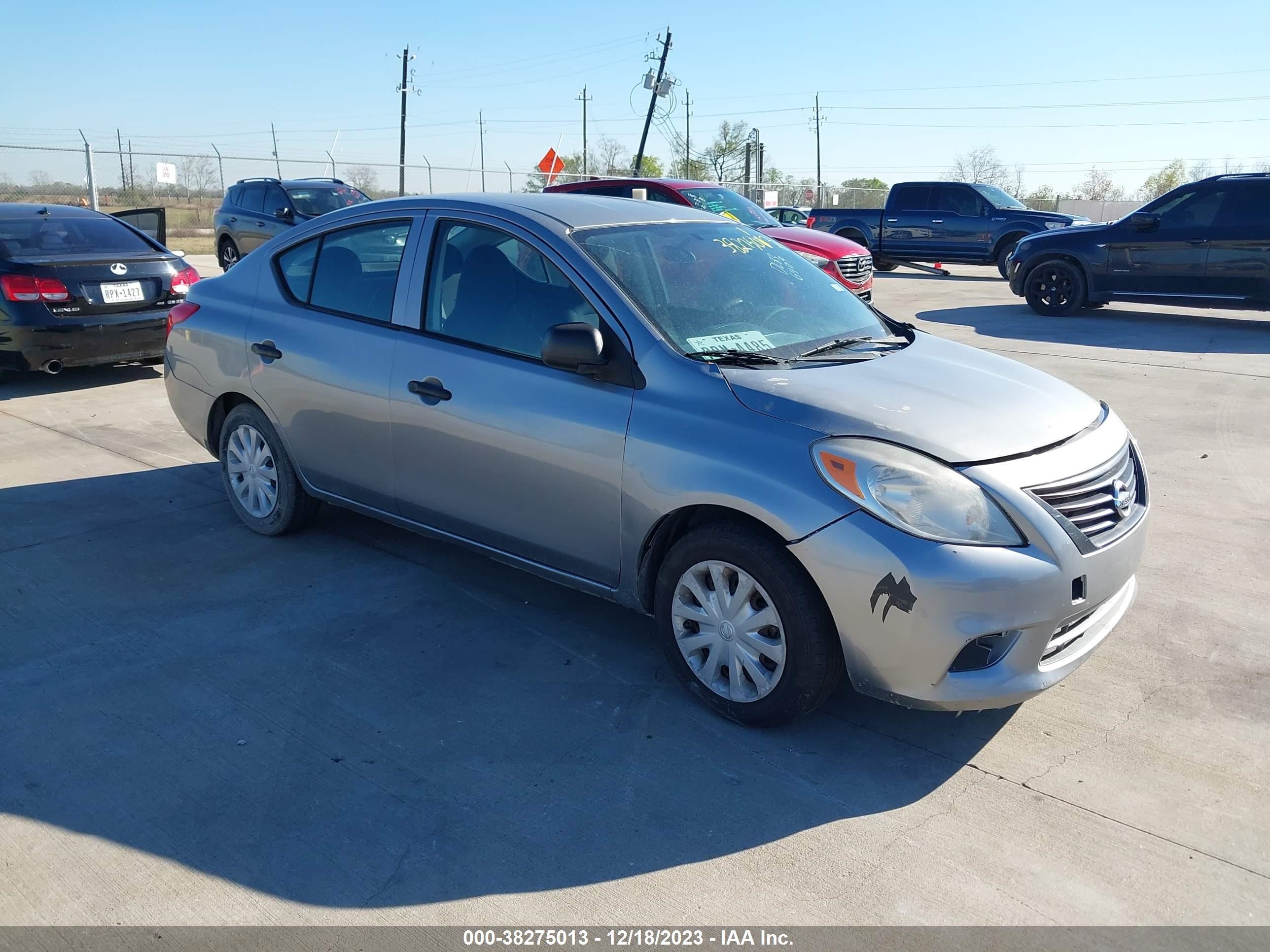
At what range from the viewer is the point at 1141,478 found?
153 inches

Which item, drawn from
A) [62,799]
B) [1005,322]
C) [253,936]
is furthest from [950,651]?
[1005,322]

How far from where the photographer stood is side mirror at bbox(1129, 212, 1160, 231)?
12750mm

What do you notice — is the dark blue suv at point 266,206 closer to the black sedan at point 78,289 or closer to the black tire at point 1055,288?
the black sedan at point 78,289

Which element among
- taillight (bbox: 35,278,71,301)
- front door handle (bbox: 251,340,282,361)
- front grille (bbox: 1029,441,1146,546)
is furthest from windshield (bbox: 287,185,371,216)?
front grille (bbox: 1029,441,1146,546)

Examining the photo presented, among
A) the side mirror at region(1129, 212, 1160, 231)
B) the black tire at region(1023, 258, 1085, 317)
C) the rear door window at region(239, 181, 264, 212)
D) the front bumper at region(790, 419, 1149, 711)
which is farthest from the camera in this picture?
the rear door window at region(239, 181, 264, 212)

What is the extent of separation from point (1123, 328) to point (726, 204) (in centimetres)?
532

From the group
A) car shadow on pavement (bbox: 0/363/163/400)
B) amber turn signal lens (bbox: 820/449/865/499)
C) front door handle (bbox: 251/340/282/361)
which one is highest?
front door handle (bbox: 251/340/282/361)

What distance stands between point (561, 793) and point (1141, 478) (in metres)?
2.44

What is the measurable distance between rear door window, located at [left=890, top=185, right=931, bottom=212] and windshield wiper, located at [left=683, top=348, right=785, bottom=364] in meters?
19.1

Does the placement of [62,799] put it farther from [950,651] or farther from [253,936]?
[950,651]

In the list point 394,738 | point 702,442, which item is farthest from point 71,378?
point 702,442

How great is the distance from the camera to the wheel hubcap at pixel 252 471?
17.3 feet

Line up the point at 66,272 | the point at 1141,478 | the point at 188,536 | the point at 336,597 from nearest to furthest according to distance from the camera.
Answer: the point at 1141,478, the point at 336,597, the point at 188,536, the point at 66,272

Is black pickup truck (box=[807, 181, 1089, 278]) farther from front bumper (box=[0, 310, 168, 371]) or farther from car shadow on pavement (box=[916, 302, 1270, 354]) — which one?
front bumper (box=[0, 310, 168, 371])
